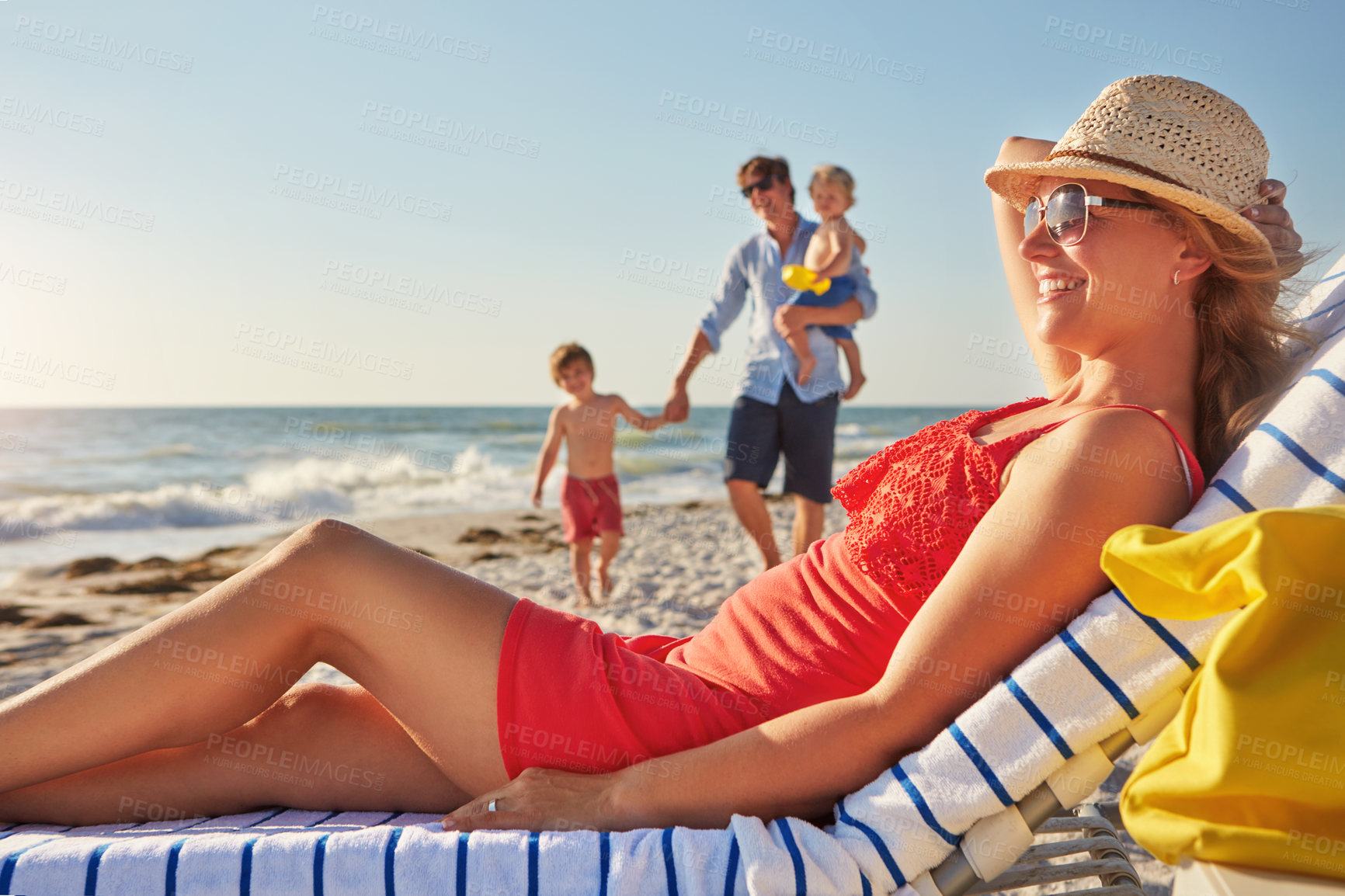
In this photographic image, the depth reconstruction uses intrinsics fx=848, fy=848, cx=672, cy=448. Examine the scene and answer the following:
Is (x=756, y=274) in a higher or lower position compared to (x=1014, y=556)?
higher

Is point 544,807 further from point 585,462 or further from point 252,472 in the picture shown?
point 252,472

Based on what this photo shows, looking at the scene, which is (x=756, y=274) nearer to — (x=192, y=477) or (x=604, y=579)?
(x=604, y=579)

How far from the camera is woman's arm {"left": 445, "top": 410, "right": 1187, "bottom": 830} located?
136 centimetres

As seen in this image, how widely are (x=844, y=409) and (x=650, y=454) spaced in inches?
876

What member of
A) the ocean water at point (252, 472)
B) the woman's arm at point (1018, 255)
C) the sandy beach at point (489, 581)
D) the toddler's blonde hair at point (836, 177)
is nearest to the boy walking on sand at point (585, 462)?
the sandy beach at point (489, 581)

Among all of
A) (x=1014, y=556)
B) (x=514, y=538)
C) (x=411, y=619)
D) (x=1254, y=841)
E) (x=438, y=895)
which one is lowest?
(x=514, y=538)

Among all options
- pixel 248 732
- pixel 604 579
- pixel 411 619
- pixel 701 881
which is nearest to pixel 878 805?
pixel 701 881

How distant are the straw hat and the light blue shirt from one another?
139 inches

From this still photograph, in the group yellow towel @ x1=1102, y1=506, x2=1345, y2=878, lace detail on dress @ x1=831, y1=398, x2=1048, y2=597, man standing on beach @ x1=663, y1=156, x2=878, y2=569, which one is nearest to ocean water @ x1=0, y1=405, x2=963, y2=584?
man standing on beach @ x1=663, y1=156, x2=878, y2=569

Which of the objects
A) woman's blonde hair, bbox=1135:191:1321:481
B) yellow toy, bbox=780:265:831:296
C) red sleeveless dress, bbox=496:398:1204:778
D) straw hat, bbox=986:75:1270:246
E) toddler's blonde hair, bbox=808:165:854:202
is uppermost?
toddler's blonde hair, bbox=808:165:854:202

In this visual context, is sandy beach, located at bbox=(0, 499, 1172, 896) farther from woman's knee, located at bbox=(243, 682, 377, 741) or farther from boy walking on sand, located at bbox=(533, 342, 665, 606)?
woman's knee, located at bbox=(243, 682, 377, 741)

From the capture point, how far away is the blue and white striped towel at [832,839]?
4.23 ft

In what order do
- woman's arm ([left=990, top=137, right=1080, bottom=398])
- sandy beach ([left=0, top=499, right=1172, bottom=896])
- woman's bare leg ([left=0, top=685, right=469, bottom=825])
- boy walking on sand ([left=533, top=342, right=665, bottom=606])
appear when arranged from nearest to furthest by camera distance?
woman's bare leg ([left=0, top=685, right=469, bottom=825]) < woman's arm ([left=990, top=137, right=1080, bottom=398]) < sandy beach ([left=0, top=499, right=1172, bottom=896]) < boy walking on sand ([left=533, top=342, right=665, bottom=606])

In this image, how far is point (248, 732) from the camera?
5.73 ft
